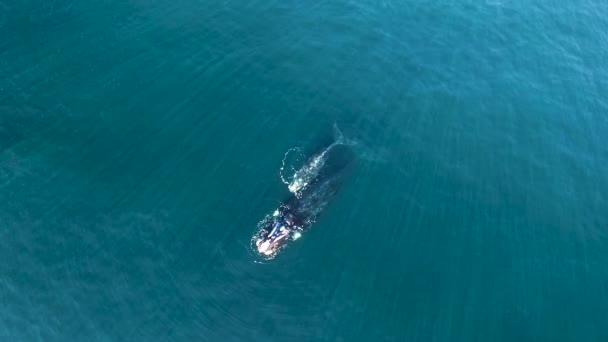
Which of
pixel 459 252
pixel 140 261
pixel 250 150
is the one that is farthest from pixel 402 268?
pixel 140 261

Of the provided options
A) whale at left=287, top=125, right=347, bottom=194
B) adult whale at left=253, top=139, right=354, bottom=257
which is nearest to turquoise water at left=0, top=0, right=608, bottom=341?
adult whale at left=253, top=139, right=354, bottom=257

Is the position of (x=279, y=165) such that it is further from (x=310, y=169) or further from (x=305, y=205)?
(x=305, y=205)

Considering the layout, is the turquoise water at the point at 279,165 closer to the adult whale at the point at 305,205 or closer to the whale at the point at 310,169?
the adult whale at the point at 305,205

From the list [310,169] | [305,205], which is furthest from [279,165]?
[305,205]

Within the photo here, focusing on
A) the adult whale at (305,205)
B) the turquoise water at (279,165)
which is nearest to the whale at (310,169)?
the adult whale at (305,205)

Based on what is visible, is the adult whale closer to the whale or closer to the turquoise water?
the whale

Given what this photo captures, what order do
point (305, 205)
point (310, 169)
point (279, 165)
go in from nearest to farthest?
1. point (305, 205)
2. point (279, 165)
3. point (310, 169)
